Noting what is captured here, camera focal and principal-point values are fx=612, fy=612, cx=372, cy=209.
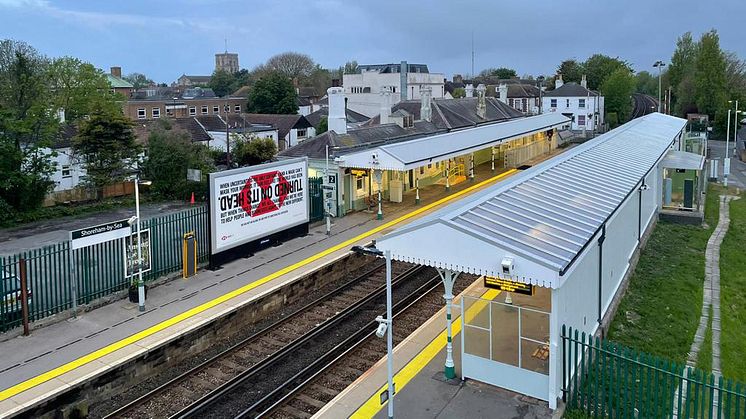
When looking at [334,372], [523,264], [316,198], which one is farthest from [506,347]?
[316,198]

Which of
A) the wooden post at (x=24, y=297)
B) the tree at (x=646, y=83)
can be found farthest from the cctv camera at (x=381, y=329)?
the tree at (x=646, y=83)

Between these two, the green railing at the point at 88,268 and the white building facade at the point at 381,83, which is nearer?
the green railing at the point at 88,268

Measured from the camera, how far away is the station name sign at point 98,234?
1506cm

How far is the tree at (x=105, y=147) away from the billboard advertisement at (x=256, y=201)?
16.8 metres

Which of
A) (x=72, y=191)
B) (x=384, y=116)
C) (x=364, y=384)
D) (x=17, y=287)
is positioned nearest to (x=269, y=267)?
(x=17, y=287)

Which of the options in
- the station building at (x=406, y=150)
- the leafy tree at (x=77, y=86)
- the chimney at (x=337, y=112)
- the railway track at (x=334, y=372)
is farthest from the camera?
the leafy tree at (x=77, y=86)

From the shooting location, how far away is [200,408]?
11.6 meters

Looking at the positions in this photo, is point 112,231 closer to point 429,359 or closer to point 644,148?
point 429,359

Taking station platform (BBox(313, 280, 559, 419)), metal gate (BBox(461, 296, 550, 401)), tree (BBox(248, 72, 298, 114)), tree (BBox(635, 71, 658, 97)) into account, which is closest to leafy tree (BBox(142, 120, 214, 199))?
station platform (BBox(313, 280, 559, 419))

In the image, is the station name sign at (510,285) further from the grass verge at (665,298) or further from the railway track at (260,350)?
the railway track at (260,350)

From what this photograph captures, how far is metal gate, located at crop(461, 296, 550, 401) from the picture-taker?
10781 millimetres

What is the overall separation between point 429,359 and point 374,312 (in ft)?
15.1

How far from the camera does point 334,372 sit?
13.2m

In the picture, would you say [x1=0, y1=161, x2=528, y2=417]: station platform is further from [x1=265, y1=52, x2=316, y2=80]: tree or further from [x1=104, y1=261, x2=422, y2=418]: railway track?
[x1=265, y1=52, x2=316, y2=80]: tree
